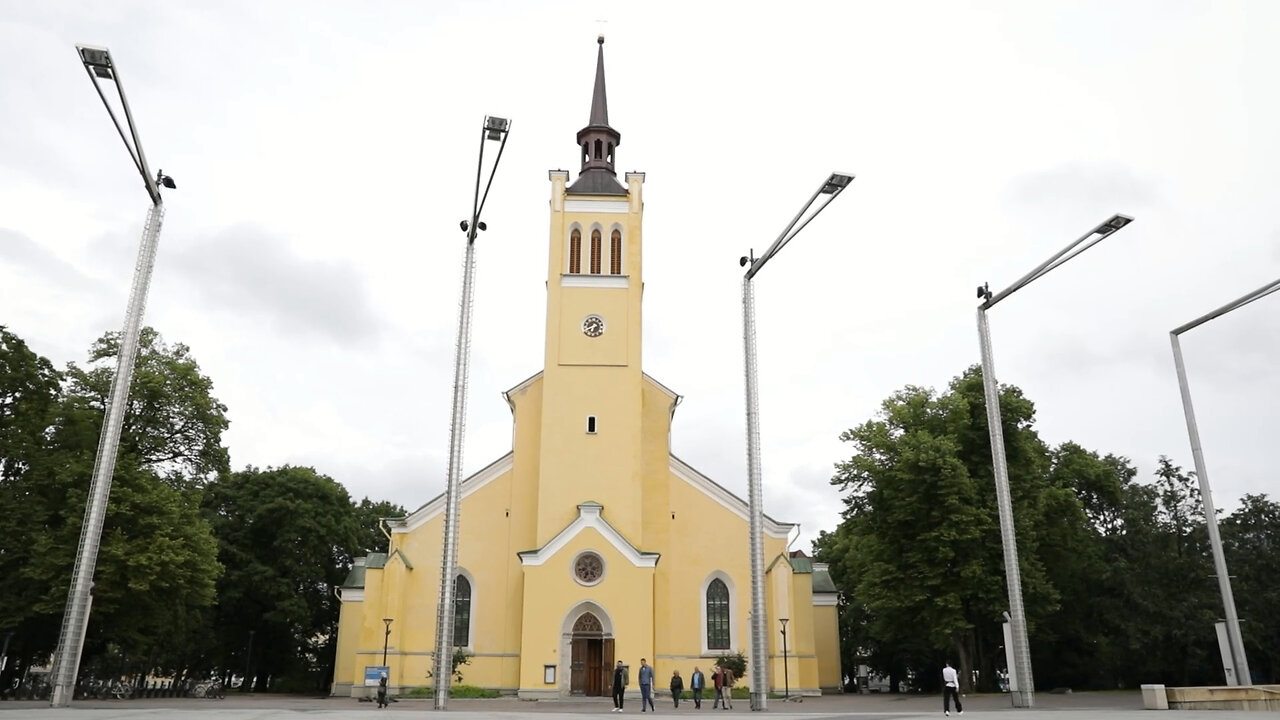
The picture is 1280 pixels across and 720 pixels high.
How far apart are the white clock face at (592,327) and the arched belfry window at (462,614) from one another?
1064cm

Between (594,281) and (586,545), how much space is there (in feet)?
35.5

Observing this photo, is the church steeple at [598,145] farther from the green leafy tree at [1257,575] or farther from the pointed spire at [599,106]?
the green leafy tree at [1257,575]

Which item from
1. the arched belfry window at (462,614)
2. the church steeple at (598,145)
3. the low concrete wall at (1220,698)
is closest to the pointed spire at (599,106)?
the church steeple at (598,145)

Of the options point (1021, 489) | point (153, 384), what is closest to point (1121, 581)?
point (1021, 489)

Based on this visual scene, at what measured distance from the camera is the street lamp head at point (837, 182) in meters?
18.9

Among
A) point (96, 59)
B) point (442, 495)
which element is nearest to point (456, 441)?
point (96, 59)

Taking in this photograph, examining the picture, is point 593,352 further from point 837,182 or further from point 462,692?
point 837,182

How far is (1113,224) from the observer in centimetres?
2048

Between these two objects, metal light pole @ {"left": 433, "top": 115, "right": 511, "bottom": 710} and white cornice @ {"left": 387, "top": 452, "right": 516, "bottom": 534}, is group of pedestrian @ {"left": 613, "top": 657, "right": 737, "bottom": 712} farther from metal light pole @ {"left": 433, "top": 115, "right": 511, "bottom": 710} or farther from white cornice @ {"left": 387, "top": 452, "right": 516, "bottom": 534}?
white cornice @ {"left": 387, "top": 452, "right": 516, "bottom": 534}

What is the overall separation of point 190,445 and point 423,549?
30.8 feet

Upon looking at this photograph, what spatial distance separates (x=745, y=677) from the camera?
33.0 meters

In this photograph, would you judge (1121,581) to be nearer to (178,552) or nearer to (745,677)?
(745,677)

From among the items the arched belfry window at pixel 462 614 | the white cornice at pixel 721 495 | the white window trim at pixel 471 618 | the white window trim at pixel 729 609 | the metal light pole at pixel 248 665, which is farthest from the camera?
the metal light pole at pixel 248 665

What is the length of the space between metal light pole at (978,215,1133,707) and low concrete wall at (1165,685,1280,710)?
300cm
